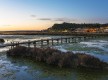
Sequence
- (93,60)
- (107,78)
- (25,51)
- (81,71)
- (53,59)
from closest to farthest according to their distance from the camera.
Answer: (107,78) → (81,71) → (93,60) → (53,59) → (25,51)

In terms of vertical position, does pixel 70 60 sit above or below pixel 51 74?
above

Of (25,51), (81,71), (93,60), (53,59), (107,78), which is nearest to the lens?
(107,78)

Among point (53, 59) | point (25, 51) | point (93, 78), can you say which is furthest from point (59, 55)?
point (25, 51)

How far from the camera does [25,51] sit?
→ 33.8 m

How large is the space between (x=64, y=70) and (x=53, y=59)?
11.6 feet

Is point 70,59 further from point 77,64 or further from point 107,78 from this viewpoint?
point 107,78

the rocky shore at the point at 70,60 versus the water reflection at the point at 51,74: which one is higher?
the rocky shore at the point at 70,60

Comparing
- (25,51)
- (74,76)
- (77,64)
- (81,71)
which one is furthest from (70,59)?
(25,51)

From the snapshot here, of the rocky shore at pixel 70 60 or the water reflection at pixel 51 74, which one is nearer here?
the water reflection at pixel 51 74

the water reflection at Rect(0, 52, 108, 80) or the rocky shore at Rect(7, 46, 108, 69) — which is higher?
the rocky shore at Rect(7, 46, 108, 69)

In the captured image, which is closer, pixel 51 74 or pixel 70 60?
pixel 51 74

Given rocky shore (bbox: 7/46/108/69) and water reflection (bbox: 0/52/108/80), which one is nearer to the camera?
water reflection (bbox: 0/52/108/80)

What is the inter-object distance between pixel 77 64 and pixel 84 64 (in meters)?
0.69

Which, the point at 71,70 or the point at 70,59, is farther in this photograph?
the point at 70,59
